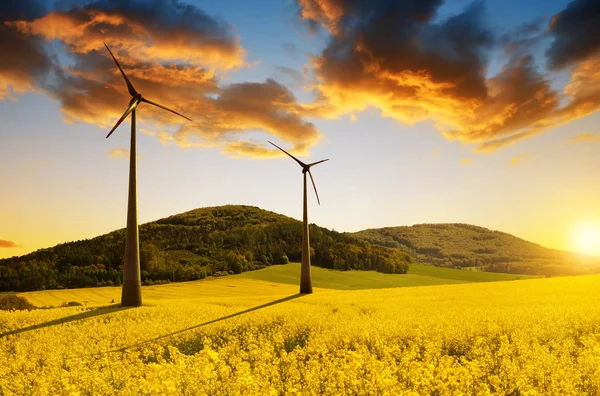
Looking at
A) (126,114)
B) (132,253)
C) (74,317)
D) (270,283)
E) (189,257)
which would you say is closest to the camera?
(74,317)

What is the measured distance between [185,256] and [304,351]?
132972mm

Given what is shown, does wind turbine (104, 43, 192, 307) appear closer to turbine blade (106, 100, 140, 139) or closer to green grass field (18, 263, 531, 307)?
turbine blade (106, 100, 140, 139)

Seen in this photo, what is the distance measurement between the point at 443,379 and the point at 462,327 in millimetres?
10270

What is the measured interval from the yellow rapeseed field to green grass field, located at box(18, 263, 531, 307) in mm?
39047

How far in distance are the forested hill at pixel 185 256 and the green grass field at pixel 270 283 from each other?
6.71m

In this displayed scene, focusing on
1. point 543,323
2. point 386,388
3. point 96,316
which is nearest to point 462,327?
point 543,323

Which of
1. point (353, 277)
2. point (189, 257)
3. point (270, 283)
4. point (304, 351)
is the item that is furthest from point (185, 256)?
A: point (304, 351)

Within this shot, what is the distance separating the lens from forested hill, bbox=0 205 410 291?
10159 cm

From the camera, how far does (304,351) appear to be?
17406 millimetres

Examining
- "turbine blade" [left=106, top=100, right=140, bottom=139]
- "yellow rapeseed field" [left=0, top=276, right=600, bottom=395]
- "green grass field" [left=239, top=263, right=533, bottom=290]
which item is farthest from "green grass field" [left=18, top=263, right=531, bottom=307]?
"yellow rapeseed field" [left=0, top=276, right=600, bottom=395]

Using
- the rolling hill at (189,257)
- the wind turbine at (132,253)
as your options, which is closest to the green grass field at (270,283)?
the rolling hill at (189,257)

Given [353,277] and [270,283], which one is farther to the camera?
[353,277]

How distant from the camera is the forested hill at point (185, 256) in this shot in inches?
4000

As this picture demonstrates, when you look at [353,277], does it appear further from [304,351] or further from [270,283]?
[304,351]
